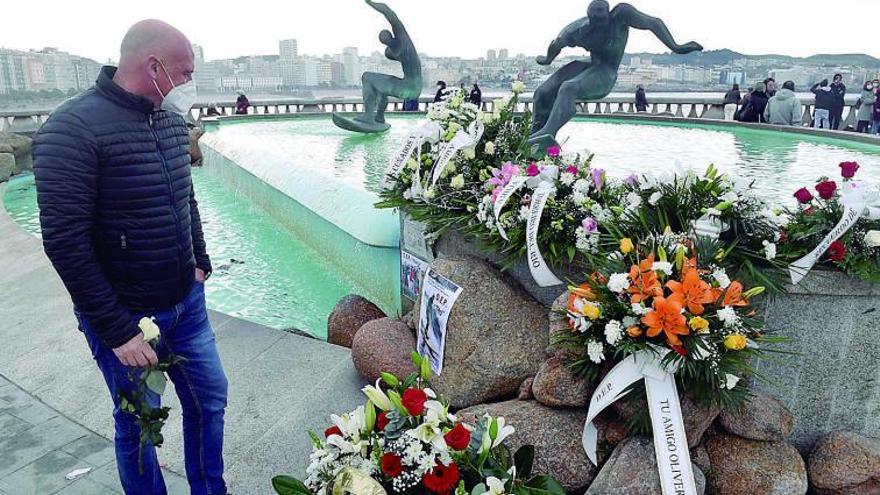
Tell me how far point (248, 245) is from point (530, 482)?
6.81 metres

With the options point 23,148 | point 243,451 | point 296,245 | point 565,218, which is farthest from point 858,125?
point 23,148

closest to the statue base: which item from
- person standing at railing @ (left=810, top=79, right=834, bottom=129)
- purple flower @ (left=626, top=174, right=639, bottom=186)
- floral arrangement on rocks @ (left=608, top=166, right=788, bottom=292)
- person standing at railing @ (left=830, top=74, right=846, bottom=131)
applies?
person standing at railing @ (left=810, top=79, right=834, bottom=129)

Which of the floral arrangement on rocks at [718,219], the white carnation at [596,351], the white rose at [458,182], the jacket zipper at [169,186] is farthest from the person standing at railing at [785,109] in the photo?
the jacket zipper at [169,186]

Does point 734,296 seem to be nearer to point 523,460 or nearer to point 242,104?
point 523,460

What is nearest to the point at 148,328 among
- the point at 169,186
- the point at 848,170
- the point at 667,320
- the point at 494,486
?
the point at 169,186

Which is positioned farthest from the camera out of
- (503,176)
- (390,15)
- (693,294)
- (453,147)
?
(390,15)

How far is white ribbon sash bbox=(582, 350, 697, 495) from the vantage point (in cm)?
277

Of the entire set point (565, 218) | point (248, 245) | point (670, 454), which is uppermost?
point (565, 218)

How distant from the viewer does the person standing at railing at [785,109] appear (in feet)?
49.9

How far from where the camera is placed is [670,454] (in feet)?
9.19

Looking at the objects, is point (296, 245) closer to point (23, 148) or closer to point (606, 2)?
point (606, 2)

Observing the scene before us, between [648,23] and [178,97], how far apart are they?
7.53 m

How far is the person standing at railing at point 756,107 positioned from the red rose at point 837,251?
14.7 meters

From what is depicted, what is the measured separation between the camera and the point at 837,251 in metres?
3.07
